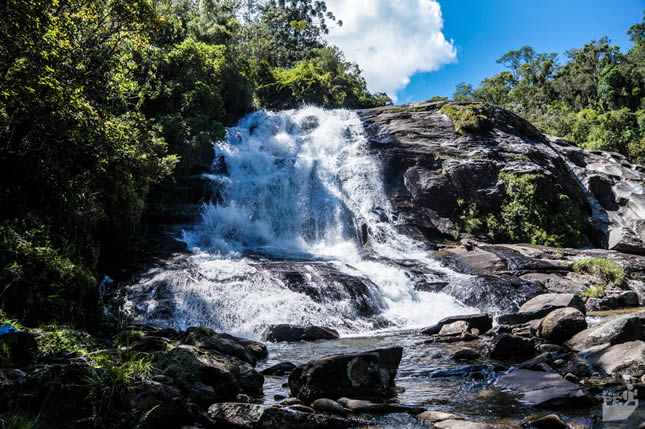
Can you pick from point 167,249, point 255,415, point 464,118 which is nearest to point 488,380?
point 255,415

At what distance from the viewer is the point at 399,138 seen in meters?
25.8

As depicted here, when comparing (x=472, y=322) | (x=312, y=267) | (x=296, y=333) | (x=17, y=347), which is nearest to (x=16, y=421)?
(x=17, y=347)

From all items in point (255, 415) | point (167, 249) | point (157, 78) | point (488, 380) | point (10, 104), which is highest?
point (157, 78)

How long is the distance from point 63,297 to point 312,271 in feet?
27.8

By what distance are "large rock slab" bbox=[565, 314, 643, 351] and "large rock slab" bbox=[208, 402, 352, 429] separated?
4.93 m

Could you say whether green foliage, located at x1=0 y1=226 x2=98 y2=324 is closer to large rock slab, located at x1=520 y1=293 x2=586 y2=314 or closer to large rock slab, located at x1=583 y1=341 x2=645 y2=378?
large rock slab, located at x1=583 y1=341 x2=645 y2=378

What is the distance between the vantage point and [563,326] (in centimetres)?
736

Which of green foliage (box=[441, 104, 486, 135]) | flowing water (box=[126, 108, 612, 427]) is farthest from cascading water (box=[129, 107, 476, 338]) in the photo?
green foliage (box=[441, 104, 486, 135])

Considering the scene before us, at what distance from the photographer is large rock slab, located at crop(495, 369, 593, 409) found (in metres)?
4.29

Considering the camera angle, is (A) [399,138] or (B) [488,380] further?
(A) [399,138]

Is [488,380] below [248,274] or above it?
below

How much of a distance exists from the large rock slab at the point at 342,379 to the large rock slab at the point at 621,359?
3056 millimetres

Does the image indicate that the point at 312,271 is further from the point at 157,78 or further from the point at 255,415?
the point at 157,78
